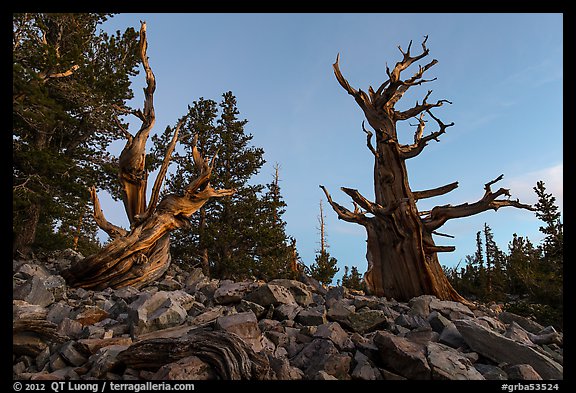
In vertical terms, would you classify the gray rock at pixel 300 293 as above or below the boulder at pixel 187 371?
above

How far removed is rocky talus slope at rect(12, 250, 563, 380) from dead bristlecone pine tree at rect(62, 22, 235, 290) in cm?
186

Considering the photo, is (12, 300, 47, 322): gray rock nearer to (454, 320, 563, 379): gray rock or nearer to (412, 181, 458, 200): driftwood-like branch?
(454, 320, 563, 379): gray rock

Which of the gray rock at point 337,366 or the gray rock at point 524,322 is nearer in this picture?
the gray rock at point 337,366

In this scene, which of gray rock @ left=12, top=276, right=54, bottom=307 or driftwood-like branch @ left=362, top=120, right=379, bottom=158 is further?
driftwood-like branch @ left=362, top=120, right=379, bottom=158

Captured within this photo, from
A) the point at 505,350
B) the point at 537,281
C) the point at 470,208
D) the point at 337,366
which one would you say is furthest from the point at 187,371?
the point at 537,281

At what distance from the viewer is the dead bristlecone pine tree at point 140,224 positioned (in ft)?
21.5

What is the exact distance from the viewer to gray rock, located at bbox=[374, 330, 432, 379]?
8.82 feet

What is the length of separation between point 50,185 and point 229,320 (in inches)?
436

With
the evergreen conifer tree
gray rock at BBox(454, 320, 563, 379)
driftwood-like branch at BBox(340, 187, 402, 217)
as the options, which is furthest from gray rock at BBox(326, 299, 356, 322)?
the evergreen conifer tree

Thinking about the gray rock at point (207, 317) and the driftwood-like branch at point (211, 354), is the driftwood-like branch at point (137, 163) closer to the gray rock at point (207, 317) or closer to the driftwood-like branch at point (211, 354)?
the gray rock at point (207, 317)

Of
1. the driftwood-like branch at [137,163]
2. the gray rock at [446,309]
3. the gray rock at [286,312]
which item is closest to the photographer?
the gray rock at [286,312]

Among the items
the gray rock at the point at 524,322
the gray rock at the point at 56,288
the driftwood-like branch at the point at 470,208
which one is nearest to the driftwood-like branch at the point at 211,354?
the gray rock at the point at 56,288

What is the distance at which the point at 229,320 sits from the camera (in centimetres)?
Result: 332
